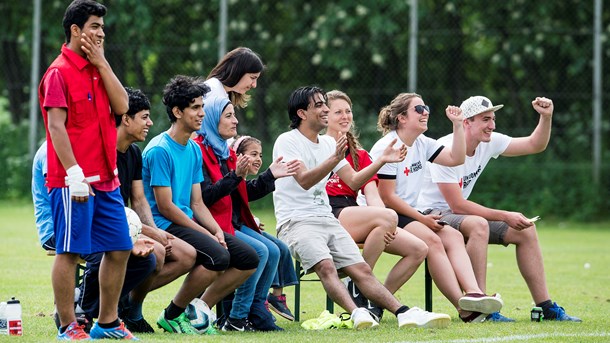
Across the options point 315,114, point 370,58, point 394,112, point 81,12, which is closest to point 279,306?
point 315,114

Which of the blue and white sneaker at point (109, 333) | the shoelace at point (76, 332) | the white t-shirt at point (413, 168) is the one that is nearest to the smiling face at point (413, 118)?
the white t-shirt at point (413, 168)

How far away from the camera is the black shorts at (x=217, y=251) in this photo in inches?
252

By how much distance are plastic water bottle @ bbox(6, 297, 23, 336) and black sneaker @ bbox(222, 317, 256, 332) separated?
124cm

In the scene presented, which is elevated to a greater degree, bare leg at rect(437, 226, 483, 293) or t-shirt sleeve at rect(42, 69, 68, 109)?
t-shirt sleeve at rect(42, 69, 68, 109)

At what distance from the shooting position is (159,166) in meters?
6.51

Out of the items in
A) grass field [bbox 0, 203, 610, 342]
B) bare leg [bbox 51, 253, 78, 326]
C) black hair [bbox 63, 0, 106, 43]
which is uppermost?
black hair [bbox 63, 0, 106, 43]

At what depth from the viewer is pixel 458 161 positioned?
7730 millimetres

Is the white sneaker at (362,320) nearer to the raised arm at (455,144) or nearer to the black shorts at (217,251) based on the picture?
the black shorts at (217,251)

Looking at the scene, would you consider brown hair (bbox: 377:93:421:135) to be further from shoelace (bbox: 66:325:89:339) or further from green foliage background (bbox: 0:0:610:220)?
green foliage background (bbox: 0:0:610:220)

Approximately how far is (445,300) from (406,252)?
5.23 feet

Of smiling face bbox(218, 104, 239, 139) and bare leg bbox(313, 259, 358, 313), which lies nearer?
bare leg bbox(313, 259, 358, 313)

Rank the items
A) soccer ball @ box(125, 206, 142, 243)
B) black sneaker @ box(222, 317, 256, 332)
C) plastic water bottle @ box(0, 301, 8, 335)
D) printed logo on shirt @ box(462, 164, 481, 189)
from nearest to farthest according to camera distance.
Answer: soccer ball @ box(125, 206, 142, 243) → plastic water bottle @ box(0, 301, 8, 335) → black sneaker @ box(222, 317, 256, 332) → printed logo on shirt @ box(462, 164, 481, 189)

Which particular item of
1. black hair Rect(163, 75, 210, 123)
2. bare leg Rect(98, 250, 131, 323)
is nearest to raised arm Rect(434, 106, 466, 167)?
black hair Rect(163, 75, 210, 123)

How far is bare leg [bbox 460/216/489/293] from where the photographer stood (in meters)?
7.54
